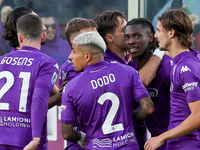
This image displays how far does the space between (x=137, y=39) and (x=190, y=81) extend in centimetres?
105

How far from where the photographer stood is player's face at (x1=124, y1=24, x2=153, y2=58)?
4.43 m

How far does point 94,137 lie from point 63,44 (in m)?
3.03

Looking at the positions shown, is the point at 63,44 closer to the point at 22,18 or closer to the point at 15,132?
the point at 22,18

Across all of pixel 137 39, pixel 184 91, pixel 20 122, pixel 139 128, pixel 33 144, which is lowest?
pixel 139 128

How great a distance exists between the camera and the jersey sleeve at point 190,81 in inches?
139

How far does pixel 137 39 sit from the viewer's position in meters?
4.44

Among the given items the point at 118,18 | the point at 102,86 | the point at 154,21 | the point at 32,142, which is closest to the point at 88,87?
the point at 102,86

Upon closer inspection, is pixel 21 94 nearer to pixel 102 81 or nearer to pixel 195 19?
pixel 102 81

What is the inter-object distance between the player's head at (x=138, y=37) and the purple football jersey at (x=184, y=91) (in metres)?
0.65

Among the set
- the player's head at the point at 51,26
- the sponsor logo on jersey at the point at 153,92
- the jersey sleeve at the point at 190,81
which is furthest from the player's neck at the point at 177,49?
the player's head at the point at 51,26

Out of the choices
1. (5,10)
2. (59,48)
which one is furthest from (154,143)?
(5,10)

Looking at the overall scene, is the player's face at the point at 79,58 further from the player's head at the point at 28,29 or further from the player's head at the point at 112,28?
the player's head at the point at 112,28

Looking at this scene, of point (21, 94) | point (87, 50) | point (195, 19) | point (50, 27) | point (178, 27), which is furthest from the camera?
point (50, 27)

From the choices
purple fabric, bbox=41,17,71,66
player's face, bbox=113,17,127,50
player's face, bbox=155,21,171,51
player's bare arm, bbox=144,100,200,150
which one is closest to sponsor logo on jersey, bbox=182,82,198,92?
player's bare arm, bbox=144,100,200,150
